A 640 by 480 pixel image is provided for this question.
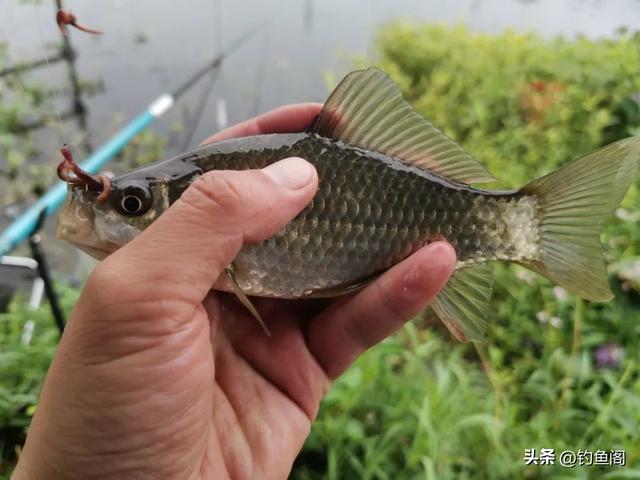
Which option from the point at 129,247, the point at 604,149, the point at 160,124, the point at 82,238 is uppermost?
the point at 604,149

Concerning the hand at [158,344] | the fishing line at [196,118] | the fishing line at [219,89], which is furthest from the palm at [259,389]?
the fishing line at [219,89]

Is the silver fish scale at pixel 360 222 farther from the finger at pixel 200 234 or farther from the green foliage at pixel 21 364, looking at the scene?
the green foliage at pixel 21 364

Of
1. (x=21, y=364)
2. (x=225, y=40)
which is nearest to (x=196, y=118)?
(x=225, y=40)

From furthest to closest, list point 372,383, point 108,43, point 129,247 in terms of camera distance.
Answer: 1. point 108,43
2. point 372,383
3. point 129,247

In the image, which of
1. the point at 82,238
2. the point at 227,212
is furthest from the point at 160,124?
the point at 227,212

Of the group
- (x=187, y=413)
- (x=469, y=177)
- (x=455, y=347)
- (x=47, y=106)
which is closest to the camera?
(x=187, y=413)

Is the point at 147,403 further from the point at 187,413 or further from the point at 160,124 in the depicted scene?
the point at 160,124

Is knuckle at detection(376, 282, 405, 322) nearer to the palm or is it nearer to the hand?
the hand
